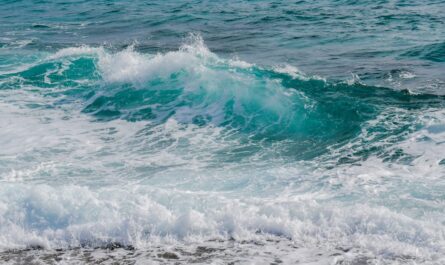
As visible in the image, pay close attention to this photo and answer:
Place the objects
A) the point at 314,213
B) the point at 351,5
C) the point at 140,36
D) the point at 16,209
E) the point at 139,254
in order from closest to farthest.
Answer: the point at 139,254 → the point at 314,213 → the point at 16,209 → the point at 140,36 → the point at 351,5

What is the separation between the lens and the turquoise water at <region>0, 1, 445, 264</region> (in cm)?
654

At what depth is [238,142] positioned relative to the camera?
10281 mm

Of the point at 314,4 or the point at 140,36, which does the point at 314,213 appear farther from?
the point at 314,4

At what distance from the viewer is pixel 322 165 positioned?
864cm

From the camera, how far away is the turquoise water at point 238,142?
6.54 metres

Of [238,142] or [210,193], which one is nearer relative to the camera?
[210,193]

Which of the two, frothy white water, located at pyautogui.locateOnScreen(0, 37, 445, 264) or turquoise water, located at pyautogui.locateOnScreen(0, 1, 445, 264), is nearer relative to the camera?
frothy white water, located at pyautogui.locateOnScreen(0, 37, 445, 264)

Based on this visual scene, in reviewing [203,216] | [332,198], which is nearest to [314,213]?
[332,198]

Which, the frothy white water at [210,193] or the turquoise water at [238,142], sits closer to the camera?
the frothy white water at [210,193]

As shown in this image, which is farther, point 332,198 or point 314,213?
point 332,198

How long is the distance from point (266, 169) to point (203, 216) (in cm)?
201

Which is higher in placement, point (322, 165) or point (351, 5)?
point (351, 5)

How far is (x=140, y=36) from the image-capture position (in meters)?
20.5

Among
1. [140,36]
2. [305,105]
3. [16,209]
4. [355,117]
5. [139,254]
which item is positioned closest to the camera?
[139,254]
